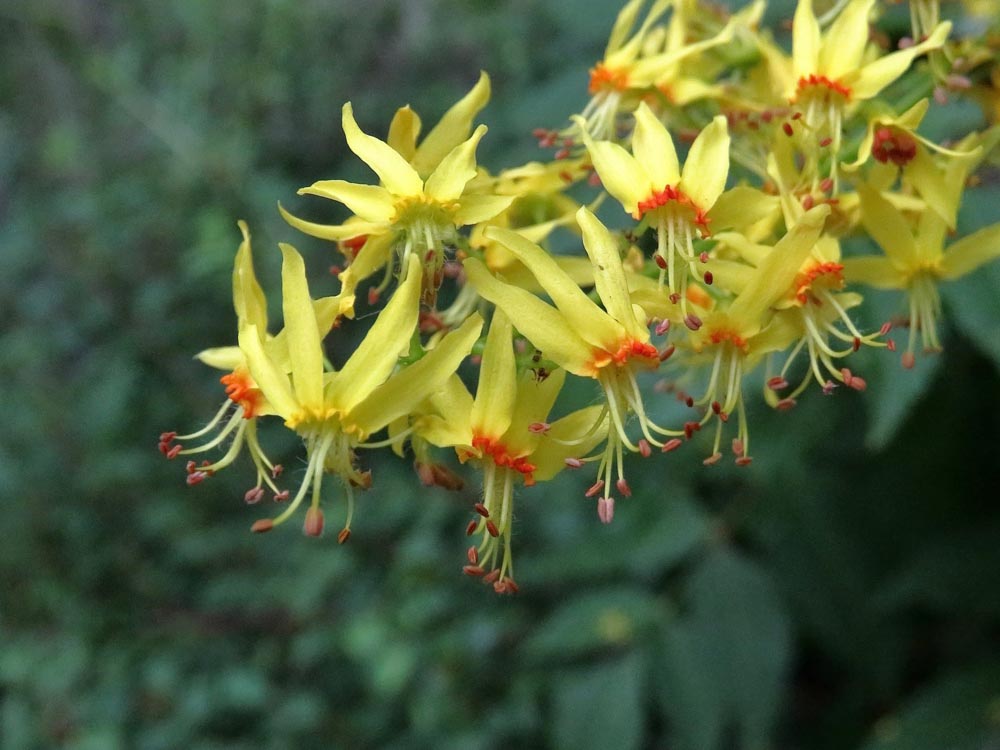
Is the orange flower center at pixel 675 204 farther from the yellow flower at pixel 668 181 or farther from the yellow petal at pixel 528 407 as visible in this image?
the yellow petal at pixel 528 407

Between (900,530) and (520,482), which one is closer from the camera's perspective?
(520,482)

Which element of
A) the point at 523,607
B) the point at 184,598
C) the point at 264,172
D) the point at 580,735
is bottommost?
the point at 580,735

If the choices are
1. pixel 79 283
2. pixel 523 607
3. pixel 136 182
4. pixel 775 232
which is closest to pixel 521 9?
pixel 136 182

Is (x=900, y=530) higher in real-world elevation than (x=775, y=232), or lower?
lower

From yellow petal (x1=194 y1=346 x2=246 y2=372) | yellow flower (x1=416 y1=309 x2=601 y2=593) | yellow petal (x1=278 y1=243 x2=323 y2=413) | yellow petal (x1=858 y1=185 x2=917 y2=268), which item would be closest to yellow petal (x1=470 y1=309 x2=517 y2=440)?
yellow flower (x1=416 y1=309 x2=601 y2=593)

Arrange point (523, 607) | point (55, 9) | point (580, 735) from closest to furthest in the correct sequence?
point (580, 735) < point (523, 607) < point (55, 9)

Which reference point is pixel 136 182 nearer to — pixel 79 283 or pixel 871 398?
pixel 79 283

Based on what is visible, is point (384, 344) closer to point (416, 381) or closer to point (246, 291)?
point (416, 381)

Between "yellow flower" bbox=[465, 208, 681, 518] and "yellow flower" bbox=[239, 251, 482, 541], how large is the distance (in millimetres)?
42

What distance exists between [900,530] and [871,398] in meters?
0.79

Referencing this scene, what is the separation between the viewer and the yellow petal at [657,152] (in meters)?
0.79

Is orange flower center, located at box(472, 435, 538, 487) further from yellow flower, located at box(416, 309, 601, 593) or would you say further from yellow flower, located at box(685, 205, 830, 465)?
yellow flower, located at box(685, 205, 830, 465)

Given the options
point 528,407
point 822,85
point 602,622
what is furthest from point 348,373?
point 602,622

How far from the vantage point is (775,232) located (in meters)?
0.87
